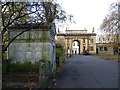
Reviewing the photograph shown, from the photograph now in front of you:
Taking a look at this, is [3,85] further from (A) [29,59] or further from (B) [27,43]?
(B) [27,43]

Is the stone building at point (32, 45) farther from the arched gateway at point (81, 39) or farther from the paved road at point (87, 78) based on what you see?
the arched gateway at point (81, 39)

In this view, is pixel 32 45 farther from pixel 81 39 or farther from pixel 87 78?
pixel 81 39

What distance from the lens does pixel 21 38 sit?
8289mm

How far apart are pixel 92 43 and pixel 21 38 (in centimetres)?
4453

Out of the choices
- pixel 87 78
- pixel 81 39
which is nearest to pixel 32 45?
pixel 87 78

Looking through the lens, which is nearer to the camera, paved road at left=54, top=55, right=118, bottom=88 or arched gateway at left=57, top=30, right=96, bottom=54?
paved road at left=54, top=55, right=118, bottom=88

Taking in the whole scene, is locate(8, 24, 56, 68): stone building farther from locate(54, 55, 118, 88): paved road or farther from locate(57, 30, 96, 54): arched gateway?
locate(57, 30, 96, 54): arched gateway

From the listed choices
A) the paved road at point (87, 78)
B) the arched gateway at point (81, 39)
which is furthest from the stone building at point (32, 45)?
the arched gateway at point (81, 39)

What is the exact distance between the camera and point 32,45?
8141 mm

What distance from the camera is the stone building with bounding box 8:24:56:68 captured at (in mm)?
7977

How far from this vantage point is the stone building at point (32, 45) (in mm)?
7977

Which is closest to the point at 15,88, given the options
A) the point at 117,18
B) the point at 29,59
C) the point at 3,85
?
the point at 3,85

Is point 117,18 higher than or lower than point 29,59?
→ higher

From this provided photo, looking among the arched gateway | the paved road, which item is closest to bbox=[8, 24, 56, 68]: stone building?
the paved road
